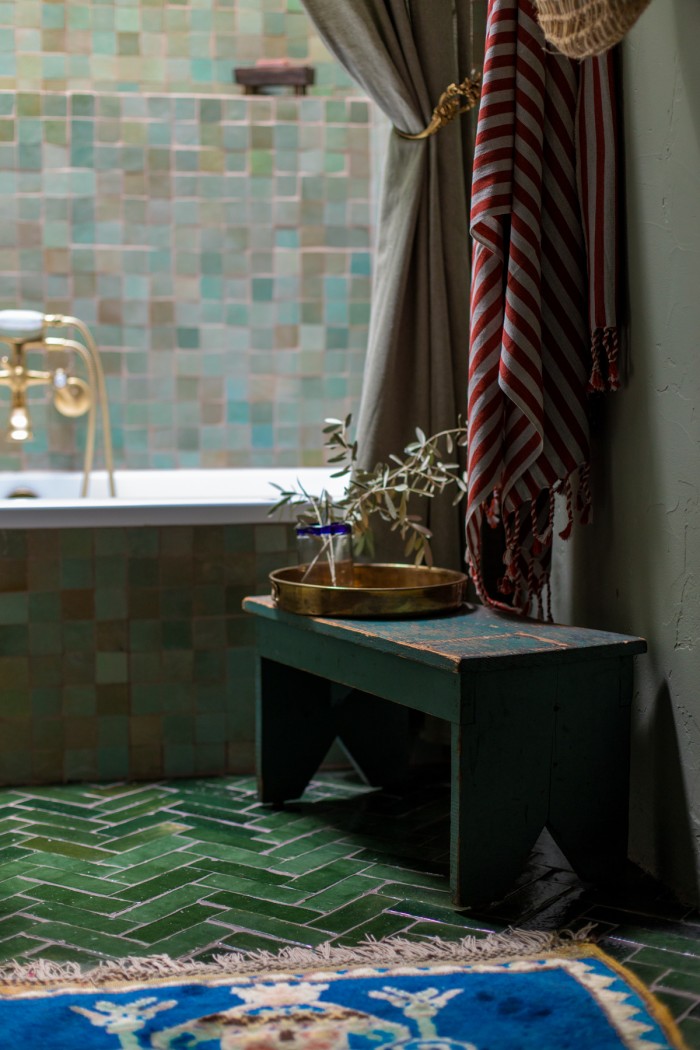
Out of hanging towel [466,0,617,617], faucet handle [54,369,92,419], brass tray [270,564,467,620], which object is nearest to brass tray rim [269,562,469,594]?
brass tray [270,564,467,620]

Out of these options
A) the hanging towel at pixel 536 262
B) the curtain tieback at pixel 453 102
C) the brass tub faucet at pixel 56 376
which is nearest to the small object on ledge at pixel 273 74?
the brass tub faucet at pixel 56 376

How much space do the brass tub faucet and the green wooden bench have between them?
175 centimetres

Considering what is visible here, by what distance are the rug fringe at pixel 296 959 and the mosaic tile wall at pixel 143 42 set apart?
Answer: 9.60 ft

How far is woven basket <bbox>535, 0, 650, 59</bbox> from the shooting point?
4.58 ft

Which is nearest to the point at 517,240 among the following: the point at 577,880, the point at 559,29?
the point at 559,29

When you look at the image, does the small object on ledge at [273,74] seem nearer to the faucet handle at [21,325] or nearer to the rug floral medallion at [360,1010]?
the faucet handle at [21,325]

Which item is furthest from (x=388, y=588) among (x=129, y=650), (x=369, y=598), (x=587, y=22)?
(x=587, y=22)

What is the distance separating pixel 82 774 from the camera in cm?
260

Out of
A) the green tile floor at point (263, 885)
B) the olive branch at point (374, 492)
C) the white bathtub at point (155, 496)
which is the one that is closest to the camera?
the green tile floor at point (263, 885)

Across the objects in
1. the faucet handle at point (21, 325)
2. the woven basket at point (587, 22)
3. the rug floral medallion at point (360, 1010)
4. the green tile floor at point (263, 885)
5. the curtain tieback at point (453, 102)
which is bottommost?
the rug floral medallion at point (360, 1010)

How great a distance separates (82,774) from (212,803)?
0.33m

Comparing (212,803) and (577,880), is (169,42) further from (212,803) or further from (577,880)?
(577,880)

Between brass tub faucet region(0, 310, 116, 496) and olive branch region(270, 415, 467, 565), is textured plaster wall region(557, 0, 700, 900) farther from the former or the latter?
brass tub faucet region(0, 310, 116, 496)

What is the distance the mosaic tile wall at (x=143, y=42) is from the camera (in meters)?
3.80
